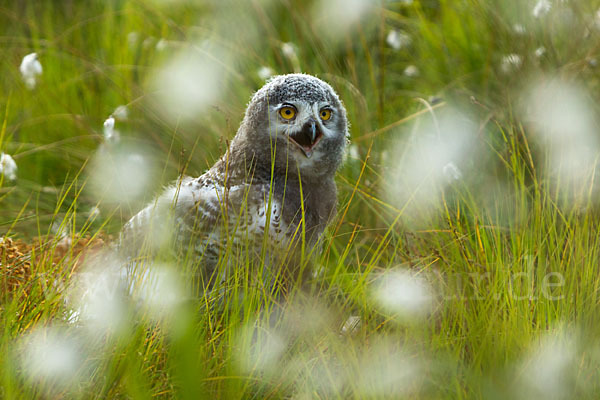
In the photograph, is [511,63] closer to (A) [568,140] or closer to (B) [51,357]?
(A) [568,140]

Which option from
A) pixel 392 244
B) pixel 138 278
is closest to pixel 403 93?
pixel 392 244

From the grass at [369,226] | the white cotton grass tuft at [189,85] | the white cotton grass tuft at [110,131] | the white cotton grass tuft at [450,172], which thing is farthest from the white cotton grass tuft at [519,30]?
the white cotton grass tuft at [110,131]

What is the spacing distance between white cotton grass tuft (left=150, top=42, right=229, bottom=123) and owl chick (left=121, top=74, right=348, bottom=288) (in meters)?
0.85

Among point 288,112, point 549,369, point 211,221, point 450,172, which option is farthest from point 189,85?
point 549,369

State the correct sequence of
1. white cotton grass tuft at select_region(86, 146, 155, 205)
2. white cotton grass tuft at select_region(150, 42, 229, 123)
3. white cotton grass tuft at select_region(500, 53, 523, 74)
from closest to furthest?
white cotton grass tuft at select_region(86, 146, 155, 205) → white cotton grass tuft at select_region(150, 42, 229, 123) → white cotton grass tuft at select_region(500, 53, 523, 74)

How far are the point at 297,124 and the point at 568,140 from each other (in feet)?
4.47

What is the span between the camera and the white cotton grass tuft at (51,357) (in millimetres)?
2195

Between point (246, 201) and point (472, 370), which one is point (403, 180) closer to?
point (246, 201)

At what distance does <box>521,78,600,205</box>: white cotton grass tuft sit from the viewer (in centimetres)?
329

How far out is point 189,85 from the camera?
391 cm

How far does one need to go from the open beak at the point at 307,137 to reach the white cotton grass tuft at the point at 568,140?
1135 millimetres

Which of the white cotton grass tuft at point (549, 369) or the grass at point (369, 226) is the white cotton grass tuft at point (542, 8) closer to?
the grass at point (369, 226)

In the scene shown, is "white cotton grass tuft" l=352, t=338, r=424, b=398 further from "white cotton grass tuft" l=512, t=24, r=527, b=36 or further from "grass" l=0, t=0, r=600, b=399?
"white cotton grass tuft" l=512, t=24, r=527, b=36

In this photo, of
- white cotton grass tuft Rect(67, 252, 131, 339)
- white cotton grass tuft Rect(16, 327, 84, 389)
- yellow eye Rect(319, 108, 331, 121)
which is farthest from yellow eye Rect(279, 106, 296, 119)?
white cotton grass tuft Rect(16, 327, 84, 389)
